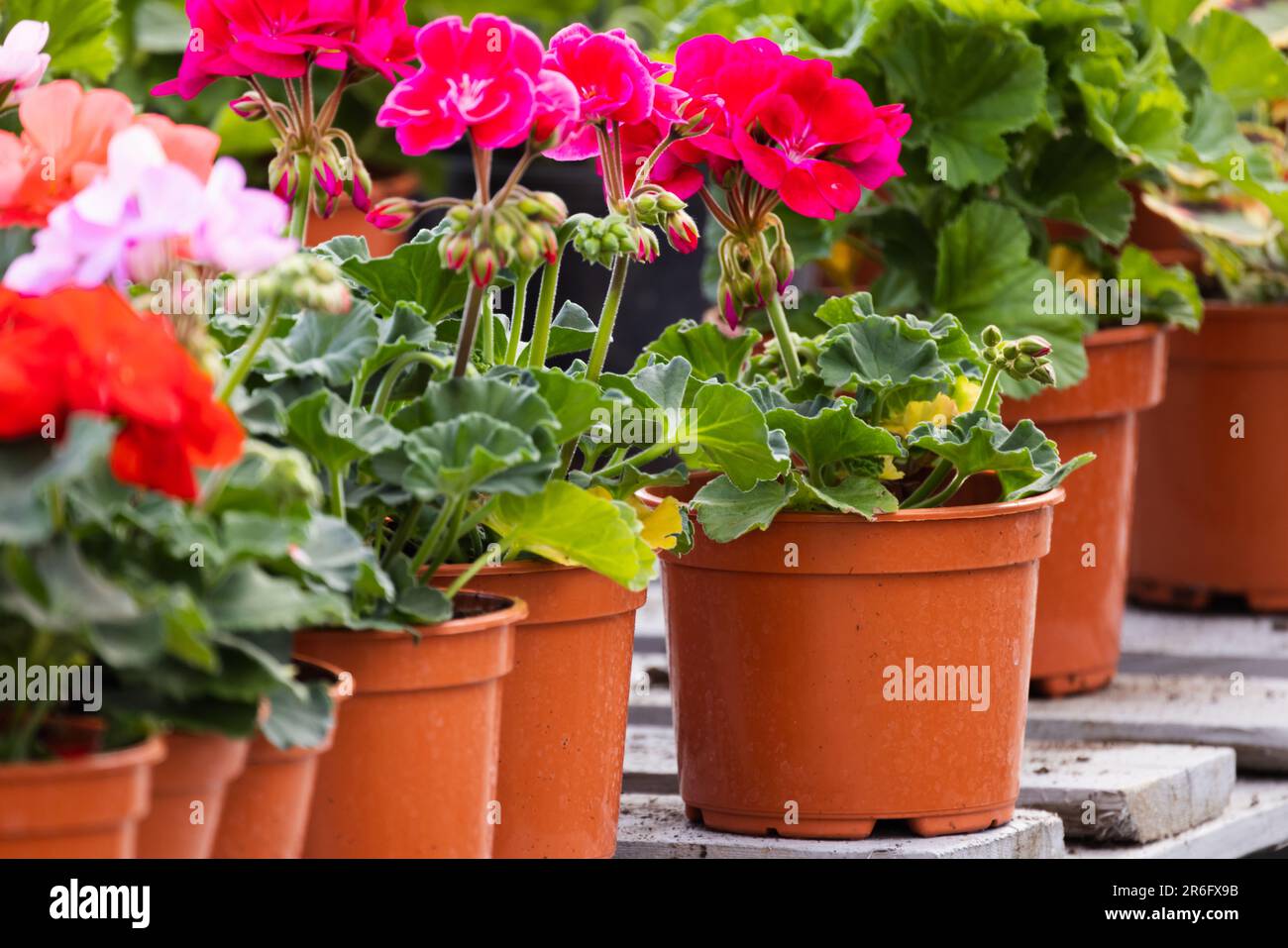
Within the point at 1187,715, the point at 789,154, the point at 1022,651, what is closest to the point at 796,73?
the point at 789,154

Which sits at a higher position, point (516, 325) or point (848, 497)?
point (516, 325)

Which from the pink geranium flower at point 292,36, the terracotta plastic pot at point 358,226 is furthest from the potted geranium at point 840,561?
the terracotta plastic pot at point 358,226

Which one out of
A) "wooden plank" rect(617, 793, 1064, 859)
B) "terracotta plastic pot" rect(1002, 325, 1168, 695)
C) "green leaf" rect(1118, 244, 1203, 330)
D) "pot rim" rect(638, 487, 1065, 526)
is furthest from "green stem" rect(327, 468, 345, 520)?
"green leaf" rect(1118, 244, 1203, 330)

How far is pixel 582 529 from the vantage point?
3.79ft

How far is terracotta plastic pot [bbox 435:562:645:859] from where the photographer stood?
124cm

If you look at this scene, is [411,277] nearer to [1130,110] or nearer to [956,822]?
[956,822]

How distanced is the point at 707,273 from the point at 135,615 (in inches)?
50.1

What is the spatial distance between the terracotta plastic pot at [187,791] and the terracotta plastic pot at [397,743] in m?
0.13

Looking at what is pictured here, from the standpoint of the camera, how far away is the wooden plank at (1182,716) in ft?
6.09

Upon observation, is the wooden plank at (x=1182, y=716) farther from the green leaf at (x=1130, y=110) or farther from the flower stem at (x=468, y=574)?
the flower stem at (x=468, y=574)

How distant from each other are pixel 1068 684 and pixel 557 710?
3.02 feet

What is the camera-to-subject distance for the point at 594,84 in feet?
4.03

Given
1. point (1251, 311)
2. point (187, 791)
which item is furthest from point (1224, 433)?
point (187, 791)
